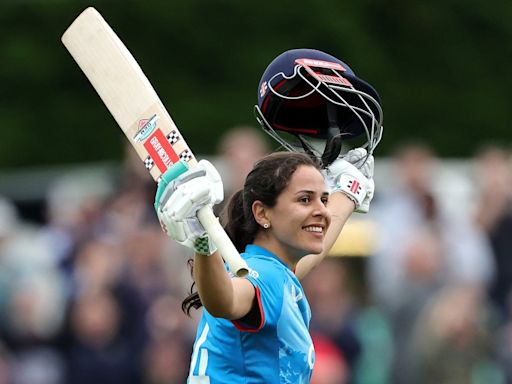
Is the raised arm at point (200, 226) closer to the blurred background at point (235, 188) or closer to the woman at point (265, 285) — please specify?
the woman at point (265, 285)

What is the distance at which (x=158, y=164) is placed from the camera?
562cm

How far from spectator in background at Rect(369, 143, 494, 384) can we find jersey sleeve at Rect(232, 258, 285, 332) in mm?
4221

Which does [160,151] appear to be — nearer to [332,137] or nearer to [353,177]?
[332,137]

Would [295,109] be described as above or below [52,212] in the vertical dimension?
below

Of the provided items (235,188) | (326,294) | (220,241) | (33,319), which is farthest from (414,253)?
(220,241)

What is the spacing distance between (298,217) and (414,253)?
443cm

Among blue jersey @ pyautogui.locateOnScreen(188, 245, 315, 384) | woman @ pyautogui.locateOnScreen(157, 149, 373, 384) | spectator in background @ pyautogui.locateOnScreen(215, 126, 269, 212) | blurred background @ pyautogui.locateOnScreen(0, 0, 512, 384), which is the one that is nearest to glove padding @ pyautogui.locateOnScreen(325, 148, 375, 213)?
woman @ pyautogui.locateOnScreen(157, 149, 373, 384)

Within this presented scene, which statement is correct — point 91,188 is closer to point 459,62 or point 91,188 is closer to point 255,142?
point 255,142

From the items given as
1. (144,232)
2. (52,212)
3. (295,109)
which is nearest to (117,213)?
(144,232)

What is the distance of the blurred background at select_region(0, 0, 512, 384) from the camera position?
9.92 meters

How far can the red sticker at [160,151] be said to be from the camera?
5.58 m

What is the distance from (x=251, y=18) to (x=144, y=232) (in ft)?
19.4

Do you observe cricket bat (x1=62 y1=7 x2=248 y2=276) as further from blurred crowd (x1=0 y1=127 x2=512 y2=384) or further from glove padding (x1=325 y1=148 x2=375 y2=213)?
blurred crowd (x1=0 y1=127 x2=512 y2=384)

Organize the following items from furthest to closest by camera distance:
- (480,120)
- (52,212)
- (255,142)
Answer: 1. (480,120)
2. (52,212)
3. (255,142)
